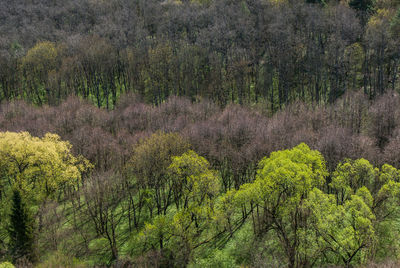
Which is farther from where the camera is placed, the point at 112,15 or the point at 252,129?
the point at 112,15

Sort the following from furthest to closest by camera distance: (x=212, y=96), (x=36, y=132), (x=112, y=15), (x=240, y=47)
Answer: (x=112, y=15) < (x=240, y=47) < (x=212, y=96) < (x=36, y=132)

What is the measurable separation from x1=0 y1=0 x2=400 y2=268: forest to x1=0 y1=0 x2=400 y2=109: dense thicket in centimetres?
59

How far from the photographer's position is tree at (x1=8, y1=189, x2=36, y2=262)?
134 feet

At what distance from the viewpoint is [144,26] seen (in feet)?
450

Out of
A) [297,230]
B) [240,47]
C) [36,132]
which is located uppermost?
[240,47]

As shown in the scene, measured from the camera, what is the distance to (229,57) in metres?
104

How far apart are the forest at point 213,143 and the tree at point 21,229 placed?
22 cm

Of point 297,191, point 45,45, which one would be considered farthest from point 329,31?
point 45,45

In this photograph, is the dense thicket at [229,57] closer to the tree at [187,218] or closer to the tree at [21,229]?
the tree at [187,218]

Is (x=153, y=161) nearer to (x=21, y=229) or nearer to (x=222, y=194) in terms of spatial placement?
(x=222, y=194)

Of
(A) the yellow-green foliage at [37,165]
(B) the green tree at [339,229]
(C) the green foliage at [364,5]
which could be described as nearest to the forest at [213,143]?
(B) the green tree at [339,229]

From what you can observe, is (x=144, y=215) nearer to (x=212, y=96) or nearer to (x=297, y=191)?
(x=297, y=191)

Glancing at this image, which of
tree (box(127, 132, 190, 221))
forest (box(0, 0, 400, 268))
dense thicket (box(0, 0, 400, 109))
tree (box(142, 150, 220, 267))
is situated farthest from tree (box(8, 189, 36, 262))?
dense thicket (box(0, 0, 400, 109))

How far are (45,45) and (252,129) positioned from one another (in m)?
94.9
